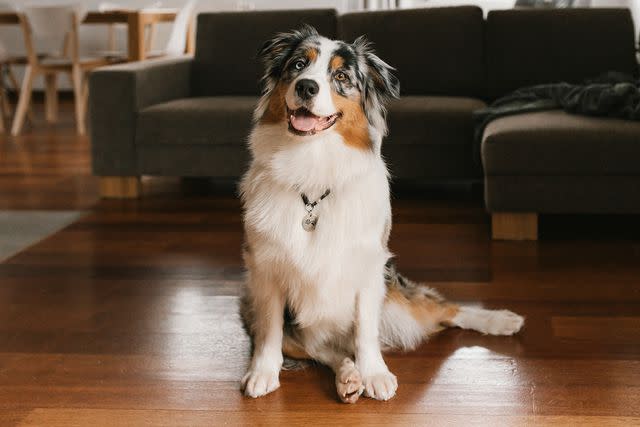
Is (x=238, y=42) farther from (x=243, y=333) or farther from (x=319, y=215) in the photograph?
(x=319, y=215)

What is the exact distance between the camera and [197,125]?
409 centimetres

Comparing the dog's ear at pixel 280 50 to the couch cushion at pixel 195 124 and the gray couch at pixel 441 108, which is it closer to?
the gray couch at pixel 441 108

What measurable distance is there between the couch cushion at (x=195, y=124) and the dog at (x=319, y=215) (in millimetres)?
1980

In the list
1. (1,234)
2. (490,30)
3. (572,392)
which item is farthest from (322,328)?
(490,30)

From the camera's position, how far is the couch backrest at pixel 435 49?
446cm

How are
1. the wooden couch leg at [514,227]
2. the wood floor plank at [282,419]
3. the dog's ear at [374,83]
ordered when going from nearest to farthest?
the wood floor plank at [282,419]
the dog's ear at [374,83]
the wooden couch leg at [514,227]

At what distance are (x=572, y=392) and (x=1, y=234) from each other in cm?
246

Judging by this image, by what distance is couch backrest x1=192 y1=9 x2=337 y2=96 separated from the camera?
4625mm

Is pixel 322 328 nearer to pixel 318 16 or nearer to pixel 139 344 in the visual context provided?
pixel 139 344

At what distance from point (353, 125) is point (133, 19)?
4.07m

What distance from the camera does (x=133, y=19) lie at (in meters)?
5.73

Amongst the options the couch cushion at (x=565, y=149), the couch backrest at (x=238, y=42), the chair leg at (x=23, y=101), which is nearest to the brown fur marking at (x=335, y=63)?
the couch cushion at (x=565, y=149)

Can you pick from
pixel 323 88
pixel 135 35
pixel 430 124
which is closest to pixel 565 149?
pixel 430 124

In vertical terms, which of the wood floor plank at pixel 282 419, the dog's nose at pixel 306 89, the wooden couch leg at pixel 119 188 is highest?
the dog's nose at pixel 306 89
